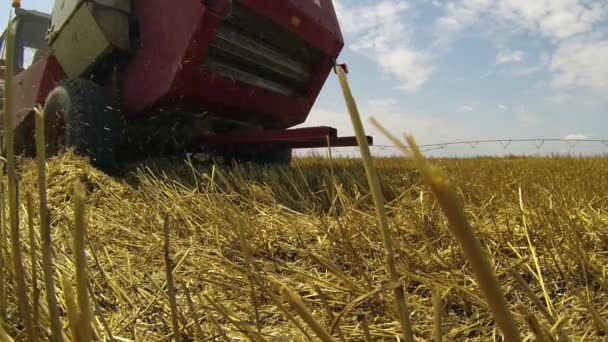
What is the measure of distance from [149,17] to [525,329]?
2667 mm

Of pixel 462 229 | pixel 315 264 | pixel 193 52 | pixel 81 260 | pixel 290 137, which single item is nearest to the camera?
pixel 462 229

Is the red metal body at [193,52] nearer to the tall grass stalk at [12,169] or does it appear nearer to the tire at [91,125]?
the tire at [91,125]

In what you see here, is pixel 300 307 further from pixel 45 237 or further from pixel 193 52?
pixel 193 52

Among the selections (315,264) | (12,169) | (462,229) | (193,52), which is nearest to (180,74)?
(193,52)

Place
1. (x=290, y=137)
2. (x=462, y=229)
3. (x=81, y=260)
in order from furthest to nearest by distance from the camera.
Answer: (x=290, y=137) < (x=81, y=260) < (x=462, y=229)

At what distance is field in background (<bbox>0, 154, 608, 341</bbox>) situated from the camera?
2.88 ft

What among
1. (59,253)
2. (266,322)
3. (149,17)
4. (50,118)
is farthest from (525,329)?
(50,118)

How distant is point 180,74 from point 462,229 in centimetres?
261

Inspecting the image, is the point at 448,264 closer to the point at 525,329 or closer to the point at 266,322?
the point at 525,329

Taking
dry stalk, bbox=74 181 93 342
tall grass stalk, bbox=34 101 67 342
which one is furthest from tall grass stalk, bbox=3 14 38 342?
dry stalk, bbox=74 181 93 342

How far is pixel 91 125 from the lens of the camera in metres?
2.73

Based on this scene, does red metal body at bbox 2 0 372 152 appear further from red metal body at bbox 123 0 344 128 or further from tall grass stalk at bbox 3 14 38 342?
tall grass stalk at bbox 3 14 38 342

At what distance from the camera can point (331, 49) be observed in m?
3.40

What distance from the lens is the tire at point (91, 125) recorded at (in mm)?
2709
